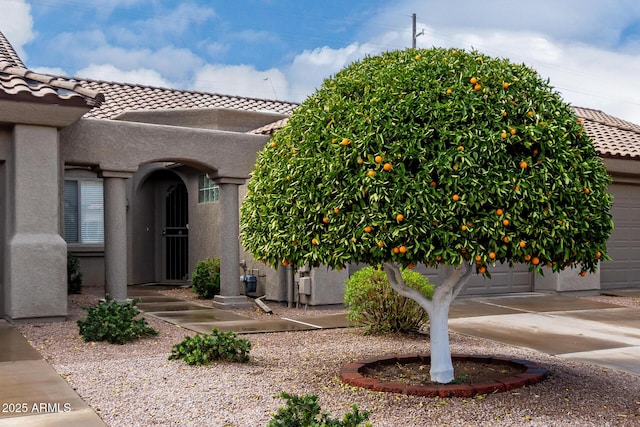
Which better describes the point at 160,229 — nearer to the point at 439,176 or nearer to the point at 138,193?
the point at 138,193

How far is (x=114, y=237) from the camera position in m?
11.4

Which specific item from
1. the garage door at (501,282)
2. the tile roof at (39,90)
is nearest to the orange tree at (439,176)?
the tile roof at (39,90)

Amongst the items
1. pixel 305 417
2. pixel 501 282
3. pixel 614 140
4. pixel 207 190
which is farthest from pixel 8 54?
pixel 614 140

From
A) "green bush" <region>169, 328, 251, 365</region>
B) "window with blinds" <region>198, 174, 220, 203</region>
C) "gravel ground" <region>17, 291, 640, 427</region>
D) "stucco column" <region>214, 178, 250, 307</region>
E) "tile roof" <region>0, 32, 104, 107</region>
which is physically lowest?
"gravel ground" <region>17, 291, 640, 427</region>

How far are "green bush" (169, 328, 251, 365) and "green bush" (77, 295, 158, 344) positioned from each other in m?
1.33

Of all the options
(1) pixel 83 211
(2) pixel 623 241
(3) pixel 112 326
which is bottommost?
(3) pixel 112 326

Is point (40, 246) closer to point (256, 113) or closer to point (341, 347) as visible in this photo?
point (341, 347)

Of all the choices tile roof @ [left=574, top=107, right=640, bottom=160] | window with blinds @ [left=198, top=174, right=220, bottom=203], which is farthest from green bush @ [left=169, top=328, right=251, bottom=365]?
tile roof @ [left=574, top=107, right=640, bottom=160]

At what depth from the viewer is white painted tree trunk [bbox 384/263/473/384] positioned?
6.31m

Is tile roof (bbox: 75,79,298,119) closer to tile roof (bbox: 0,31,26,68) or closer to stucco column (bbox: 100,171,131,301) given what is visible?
tile roof (bbox: 0,31,26,68)

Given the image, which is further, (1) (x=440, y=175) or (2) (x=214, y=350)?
(2) (x=214, y=350)

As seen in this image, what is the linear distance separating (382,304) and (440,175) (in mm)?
3919

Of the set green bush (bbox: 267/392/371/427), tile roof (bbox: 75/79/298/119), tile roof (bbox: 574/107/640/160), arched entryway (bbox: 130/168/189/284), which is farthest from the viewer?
arched entryway (bbox: 130/168/189/284)

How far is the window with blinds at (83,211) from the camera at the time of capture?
17000 millimetres
